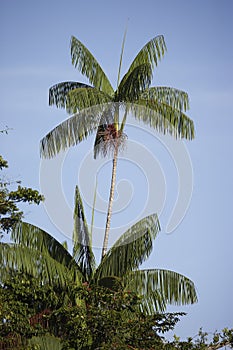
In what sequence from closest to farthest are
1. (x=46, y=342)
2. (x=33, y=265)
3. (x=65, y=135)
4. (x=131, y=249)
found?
1. (x=46, y=342)
2. (x=33, y=265)
3. (x=131, y=249)
4. (x=65, y=135)

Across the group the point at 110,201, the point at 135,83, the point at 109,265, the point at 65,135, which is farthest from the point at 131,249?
the point at 135,83

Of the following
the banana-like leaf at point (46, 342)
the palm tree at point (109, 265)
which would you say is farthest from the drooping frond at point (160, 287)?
the banana-like leaf at point (46, 342)

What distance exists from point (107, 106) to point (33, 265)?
4708 mm

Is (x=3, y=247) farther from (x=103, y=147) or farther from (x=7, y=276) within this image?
(x=103, y=147)

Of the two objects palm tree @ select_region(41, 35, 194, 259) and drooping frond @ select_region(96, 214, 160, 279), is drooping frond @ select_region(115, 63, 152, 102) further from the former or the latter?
A: drooping frond @ select_region(96, 214, 160, 279)

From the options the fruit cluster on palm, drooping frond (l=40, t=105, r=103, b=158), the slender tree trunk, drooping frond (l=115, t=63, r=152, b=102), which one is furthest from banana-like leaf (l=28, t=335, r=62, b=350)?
drooping frond (l=115, t=63, r=152, b=102)

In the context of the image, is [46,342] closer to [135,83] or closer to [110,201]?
[110,201]

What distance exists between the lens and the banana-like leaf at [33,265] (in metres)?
18.2

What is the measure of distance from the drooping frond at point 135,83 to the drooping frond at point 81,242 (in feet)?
8.48

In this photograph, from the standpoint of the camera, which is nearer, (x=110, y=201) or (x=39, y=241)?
(x=39, y=241)

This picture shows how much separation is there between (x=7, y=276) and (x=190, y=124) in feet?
19.8

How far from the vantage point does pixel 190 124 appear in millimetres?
21250

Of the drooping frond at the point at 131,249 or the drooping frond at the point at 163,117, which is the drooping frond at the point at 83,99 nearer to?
the drooping frond at the point at 163,117

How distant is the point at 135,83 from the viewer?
21141mm
